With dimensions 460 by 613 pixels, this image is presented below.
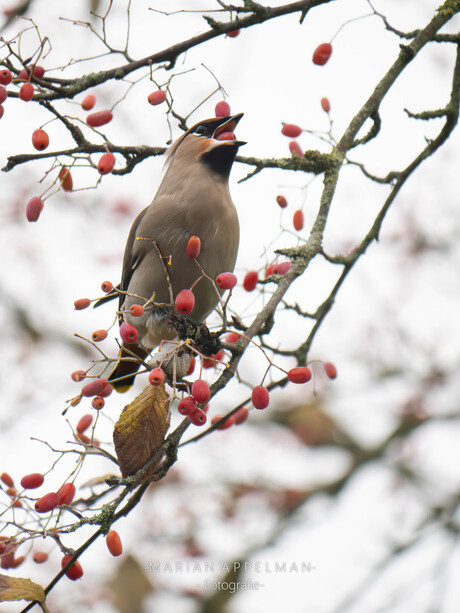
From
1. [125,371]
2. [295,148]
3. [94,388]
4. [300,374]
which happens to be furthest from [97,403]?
[125,371]

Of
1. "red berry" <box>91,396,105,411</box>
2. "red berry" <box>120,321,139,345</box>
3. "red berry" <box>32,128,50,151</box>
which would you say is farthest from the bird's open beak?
"red berry" <box>91,396,105,411</box>

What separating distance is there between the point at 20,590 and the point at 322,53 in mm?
2107

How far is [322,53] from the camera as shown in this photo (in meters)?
2.87

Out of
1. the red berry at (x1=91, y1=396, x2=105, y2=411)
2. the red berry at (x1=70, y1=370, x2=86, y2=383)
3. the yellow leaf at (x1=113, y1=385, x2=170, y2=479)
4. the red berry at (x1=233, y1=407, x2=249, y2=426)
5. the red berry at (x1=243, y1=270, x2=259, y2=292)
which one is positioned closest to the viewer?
the yellow leaf at (x1=113, y1=385, x2=170, y2=479)

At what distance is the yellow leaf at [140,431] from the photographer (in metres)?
1.95

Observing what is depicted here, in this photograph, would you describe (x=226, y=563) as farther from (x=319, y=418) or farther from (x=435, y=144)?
(x=435, y=144)

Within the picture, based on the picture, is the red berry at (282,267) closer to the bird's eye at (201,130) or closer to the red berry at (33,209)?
the red berry at (33,209)

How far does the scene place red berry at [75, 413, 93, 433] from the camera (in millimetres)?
2476

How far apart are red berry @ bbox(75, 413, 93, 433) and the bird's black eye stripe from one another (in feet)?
5.32

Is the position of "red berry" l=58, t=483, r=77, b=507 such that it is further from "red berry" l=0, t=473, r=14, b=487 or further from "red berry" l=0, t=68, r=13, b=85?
"red berry" l=0, t=68, r=13, b=85

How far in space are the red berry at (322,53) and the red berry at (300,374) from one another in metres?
1.32

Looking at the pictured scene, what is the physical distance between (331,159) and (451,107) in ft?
2.05

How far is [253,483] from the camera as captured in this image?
22.4 ft

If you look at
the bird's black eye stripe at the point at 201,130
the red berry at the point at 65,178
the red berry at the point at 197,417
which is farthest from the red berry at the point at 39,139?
the bird's black eye stripe at the point at 201,130
